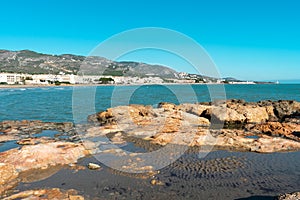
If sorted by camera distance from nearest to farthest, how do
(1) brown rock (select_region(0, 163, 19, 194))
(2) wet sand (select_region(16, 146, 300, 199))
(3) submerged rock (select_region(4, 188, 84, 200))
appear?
1. (3) submerged rock (select_region(4, 188, 84, 200))
2. (2) wet sand (select_region(16, 146, 300, 199))
3. (1) brown rock (select_region(0, 163, 19, 194))

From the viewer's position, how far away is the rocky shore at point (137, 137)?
1267 centimetres

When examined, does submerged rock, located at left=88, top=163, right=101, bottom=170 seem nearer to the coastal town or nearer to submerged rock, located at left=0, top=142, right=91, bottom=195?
submerged rock, located at left=0, top=142, right=91, bottom=195

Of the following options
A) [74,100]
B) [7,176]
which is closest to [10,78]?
[74,100]

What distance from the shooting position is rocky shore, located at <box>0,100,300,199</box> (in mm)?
12672

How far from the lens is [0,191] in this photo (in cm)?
994

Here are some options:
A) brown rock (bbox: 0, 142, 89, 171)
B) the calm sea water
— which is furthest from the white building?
brown rock (bbox: 0, 142, 89, 171)

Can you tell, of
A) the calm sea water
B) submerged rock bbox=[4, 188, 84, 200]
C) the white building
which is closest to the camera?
submerged rock bbox=[4, 188, 84, 200]

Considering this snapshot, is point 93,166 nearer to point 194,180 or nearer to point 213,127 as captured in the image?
point 194,180

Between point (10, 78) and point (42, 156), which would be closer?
point (42, 156)

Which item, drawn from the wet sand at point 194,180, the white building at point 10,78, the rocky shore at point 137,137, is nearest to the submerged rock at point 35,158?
the rocky shore at point 137,137

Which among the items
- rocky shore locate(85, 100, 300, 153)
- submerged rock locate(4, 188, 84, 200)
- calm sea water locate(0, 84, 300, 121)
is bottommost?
calm sea water locate(0, 84, 300, 121)

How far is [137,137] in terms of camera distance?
18906mm

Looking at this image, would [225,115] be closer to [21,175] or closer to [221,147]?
[221,147]

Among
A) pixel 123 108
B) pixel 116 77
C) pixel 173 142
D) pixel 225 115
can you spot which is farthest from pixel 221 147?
pixel 116 77
